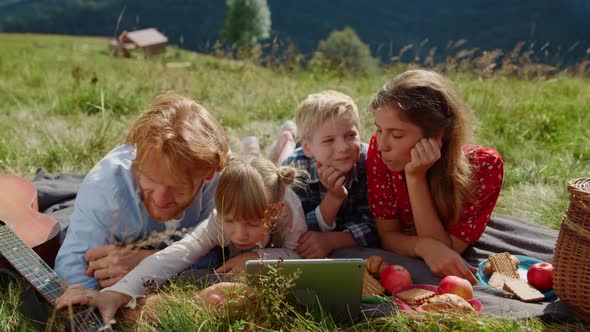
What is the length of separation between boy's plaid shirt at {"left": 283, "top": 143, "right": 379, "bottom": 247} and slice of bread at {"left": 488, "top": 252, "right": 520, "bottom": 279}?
2.45ft

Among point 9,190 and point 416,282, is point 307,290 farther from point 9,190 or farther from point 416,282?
point 9,190

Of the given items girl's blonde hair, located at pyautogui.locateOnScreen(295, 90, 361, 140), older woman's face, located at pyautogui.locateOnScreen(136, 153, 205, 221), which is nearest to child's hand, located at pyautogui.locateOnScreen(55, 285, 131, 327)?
older woman's face, located at pyautogui.locateOnScreen(136, 153, 205, 221)

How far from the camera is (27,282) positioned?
2.62 m

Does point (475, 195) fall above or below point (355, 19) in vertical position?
above

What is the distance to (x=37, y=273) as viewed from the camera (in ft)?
8.41

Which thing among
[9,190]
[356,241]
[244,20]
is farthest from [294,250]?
[244,20]

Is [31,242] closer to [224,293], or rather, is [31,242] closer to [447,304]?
[224,293]

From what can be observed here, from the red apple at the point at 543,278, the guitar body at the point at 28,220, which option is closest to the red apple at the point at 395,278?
the red apple at the point at 543,278

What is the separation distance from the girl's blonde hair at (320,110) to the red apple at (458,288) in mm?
1195

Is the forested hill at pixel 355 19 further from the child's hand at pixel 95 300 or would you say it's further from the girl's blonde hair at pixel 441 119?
the child's hand at pixel 95 300

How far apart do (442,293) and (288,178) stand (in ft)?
3.32

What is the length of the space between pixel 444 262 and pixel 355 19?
58.5 m

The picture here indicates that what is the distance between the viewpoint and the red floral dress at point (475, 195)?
3.14 m

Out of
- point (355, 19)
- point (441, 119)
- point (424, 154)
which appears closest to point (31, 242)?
point (424, 154)
